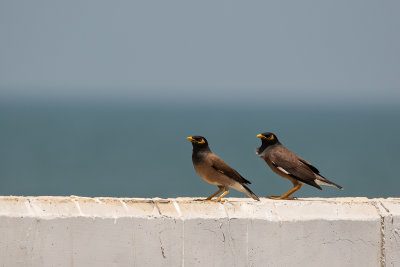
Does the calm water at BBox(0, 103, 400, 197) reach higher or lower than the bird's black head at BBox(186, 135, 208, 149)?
higher

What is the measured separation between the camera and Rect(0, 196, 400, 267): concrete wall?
6.88 meters

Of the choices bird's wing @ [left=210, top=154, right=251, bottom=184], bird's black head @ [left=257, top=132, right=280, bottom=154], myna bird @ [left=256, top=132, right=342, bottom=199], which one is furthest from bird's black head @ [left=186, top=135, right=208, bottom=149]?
bird's black head @ [left=257, top=132, right=280, bottom=154]

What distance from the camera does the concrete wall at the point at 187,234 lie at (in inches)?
271

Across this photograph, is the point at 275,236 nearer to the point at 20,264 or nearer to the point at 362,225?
the point at 362,225

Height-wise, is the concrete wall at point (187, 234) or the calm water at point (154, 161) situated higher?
the calm water at point (154, 161)

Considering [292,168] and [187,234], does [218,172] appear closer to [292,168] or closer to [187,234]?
[292,168]

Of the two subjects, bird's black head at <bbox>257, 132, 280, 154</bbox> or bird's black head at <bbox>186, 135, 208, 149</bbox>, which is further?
bird's black head at <bbox>257, 132, 280, 154</bbox>

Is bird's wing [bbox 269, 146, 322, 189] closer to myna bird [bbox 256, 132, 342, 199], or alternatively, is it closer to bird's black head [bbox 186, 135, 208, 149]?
myna bird [bbox 256, 132, 342, 199]

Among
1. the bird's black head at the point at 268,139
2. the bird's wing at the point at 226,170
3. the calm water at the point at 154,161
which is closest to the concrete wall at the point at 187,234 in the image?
the bird's wing at the point at 226,170

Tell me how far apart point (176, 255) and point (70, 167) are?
7331 centimetres

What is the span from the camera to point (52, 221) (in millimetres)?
6906

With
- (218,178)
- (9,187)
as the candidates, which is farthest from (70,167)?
(218,178)

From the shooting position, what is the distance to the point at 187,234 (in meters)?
7.05

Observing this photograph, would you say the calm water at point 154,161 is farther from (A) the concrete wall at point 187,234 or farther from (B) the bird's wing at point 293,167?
(A) the concrete wall at point 187,234
